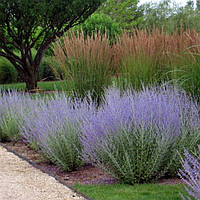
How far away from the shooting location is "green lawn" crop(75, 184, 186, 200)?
3.34 m

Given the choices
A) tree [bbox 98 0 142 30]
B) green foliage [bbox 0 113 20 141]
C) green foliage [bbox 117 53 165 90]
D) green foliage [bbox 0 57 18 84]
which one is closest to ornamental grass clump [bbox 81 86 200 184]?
green foliage [bbox 117 53 165 90]

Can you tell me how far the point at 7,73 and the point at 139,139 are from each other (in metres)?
16.8

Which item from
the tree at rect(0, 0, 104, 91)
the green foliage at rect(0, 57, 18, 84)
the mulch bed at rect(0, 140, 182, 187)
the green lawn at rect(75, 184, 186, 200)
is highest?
the tree at rect(0, 0, 104, 91)

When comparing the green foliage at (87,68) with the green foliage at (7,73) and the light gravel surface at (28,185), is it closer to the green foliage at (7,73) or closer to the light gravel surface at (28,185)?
the light gravel surface at (28,185)

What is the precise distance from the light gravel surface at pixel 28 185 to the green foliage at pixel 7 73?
15.1 m

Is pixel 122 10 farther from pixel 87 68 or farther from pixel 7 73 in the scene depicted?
pixel 87 68

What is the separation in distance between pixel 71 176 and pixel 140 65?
2352 millimetres

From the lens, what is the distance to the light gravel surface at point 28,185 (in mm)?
3463

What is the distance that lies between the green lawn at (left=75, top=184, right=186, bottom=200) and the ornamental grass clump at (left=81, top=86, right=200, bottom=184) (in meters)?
0.15

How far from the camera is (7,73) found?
1952 centimetres

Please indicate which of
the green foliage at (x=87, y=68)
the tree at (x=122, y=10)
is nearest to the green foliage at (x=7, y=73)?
the green foliage at (x=87, y=68)

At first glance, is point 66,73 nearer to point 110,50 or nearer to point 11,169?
point 110,50

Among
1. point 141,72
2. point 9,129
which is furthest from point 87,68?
point 9,129

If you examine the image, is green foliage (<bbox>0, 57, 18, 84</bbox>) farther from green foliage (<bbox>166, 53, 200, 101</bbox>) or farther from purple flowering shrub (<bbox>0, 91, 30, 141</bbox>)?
green foliage (<bbox>166, 53, 200, 101</bbox>)
